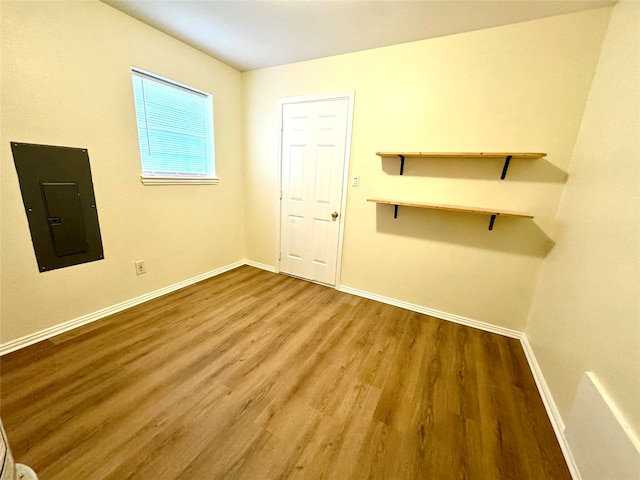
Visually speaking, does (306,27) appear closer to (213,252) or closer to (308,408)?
(213,252)

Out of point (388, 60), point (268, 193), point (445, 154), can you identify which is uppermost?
point (388, 60)

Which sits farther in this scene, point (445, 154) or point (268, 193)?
point (268, 193)

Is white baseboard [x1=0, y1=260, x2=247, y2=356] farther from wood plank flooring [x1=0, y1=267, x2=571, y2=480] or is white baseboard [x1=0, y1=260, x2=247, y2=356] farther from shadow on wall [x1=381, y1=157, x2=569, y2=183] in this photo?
shadow on wall [x1=381, y1=157, x2=569, y2=183]

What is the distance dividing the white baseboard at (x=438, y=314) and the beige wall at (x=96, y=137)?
1.97 m

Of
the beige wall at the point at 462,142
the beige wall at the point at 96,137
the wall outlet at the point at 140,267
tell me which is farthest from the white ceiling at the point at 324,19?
the wall outlet at the point at 140,267

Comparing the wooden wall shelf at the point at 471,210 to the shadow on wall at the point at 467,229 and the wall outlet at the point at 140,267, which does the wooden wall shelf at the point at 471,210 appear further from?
the wall outlet at the point at 140,267

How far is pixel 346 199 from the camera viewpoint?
2.74 metres

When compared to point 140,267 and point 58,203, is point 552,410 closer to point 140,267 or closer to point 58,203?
point 140,267

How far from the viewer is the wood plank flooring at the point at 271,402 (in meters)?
1.17

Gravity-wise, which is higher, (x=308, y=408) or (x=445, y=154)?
(x=445, y=154)

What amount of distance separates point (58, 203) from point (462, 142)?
3232mm

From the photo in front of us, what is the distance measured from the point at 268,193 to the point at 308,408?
8.14ft

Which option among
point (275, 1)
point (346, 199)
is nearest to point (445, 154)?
point (346, 199)

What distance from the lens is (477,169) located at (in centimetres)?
212
